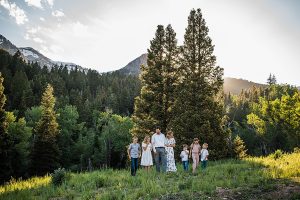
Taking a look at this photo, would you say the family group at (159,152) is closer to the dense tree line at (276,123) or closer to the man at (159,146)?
the man at (159,146)

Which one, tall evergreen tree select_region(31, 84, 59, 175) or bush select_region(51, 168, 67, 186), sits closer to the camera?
bush select_region(51, 168, 67, 186)

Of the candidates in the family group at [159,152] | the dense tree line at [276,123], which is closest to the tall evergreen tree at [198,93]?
the family group at [159,152]

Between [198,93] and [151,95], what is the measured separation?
455 cm

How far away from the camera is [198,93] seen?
2759 centimetres

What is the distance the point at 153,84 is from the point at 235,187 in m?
20.1

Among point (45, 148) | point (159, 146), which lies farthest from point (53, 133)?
point (159, 146)

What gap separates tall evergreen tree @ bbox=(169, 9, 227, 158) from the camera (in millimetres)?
25641

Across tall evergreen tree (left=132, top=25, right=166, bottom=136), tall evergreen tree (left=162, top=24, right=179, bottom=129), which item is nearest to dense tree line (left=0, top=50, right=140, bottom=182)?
tall evergreen tree (left=132, top=25, right=166, bottom=136)

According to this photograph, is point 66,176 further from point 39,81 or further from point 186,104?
point 39,81

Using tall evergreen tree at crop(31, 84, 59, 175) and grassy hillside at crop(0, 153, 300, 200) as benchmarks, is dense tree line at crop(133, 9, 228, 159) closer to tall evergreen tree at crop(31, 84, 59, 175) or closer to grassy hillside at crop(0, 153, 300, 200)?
grassy hillside at crop(0, 153, 300, 200)

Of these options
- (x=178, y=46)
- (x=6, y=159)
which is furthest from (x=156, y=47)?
(x=6, y=159)

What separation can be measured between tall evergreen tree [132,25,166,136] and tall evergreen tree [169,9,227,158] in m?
1.95

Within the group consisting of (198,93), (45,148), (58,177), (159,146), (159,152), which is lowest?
(45,148)

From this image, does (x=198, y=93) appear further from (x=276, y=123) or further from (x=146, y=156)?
(x=276, y=123)
